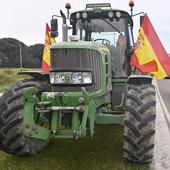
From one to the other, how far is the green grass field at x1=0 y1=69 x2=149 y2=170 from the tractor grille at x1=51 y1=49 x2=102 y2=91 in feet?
3.70

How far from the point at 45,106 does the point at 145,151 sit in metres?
1.60

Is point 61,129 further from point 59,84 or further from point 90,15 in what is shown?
point 90,15

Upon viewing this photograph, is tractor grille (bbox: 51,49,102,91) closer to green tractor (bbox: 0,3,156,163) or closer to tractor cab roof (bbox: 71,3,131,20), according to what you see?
green tractor (bbox: 0,3,156,163)

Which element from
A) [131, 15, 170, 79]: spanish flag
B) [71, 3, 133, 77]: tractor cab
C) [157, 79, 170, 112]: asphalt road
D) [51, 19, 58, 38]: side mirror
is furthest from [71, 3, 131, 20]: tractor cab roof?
[157, 79, 170, 112]: asphalt road

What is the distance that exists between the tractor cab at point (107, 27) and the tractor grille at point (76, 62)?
1918 millimetres

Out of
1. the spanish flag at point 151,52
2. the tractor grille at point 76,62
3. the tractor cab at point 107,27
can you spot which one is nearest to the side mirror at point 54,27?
the tractor cab at point 107,27

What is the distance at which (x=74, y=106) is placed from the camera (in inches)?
264

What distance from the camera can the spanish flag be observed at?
31.5 feet

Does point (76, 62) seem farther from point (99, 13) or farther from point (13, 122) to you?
point (99, 13)

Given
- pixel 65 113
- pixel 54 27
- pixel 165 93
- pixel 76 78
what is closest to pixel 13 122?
pixel 65 113

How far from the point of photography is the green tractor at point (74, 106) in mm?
6613

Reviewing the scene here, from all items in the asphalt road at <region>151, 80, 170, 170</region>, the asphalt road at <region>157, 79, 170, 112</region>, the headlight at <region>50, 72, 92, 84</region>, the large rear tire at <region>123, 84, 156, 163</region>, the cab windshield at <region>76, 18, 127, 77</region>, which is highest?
the cab windshield at <region>76, 18, 127, 77</region>

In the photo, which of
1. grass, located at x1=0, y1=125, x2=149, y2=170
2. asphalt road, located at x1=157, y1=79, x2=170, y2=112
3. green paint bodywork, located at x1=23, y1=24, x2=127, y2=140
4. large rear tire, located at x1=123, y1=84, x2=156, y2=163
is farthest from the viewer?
asphalt road, located at x1=157, y1=79, x2=170, y2=112

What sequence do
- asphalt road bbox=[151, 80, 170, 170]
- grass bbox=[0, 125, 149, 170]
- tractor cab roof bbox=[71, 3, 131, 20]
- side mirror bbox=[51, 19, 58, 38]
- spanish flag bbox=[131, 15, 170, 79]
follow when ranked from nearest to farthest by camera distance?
grass bbox=[0, 125, 149, 170] → asphalt road bbox=[151, 80, 170, 170] → tractor cab roof bbox=[71, 3, 131, 20] → side mirror bbox=[51, 19, 58, 38] → spanish flag bbox=[131, 15, 170, 79]
